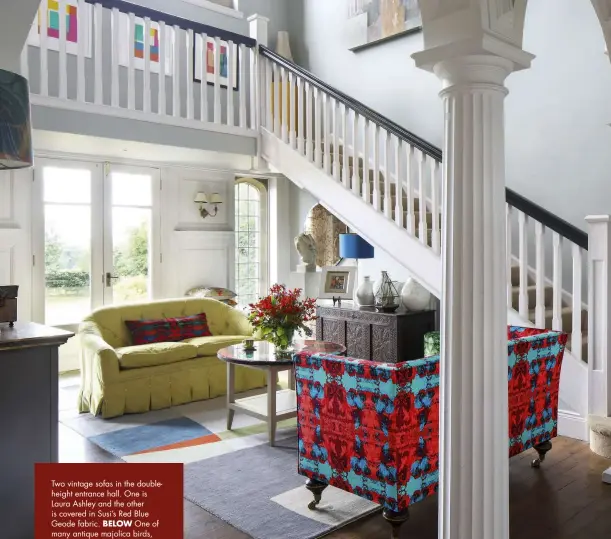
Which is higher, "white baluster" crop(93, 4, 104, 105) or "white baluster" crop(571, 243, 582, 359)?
"white baluster" crop(93, 4, 104, 105)

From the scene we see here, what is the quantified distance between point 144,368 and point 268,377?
1251 millimetres

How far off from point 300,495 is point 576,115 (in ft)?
13.8

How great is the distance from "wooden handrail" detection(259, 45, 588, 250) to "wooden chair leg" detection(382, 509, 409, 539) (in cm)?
249

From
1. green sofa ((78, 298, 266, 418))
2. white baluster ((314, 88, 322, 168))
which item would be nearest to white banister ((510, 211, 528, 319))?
white baluster ((314, 88, 322, 168))

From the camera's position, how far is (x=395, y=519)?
113 inches

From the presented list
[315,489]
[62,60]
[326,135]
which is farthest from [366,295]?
[62,60]

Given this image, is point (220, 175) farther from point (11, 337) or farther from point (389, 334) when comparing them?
point (11, 337)

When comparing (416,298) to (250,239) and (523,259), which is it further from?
(250,239)

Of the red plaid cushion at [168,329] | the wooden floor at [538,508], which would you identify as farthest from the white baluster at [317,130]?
the wooden floor at [538,508]

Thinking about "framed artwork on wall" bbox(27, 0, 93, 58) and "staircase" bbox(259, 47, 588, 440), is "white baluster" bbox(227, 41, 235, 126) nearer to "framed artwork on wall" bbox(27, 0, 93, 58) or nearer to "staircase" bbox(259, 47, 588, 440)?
"staircase" bbox(259, 47, 588, 440)

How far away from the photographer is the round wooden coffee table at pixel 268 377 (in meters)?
4.30

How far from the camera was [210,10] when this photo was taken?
7.77 meters

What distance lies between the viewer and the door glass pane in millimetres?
6430

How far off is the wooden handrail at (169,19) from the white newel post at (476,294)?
4.37 metres
